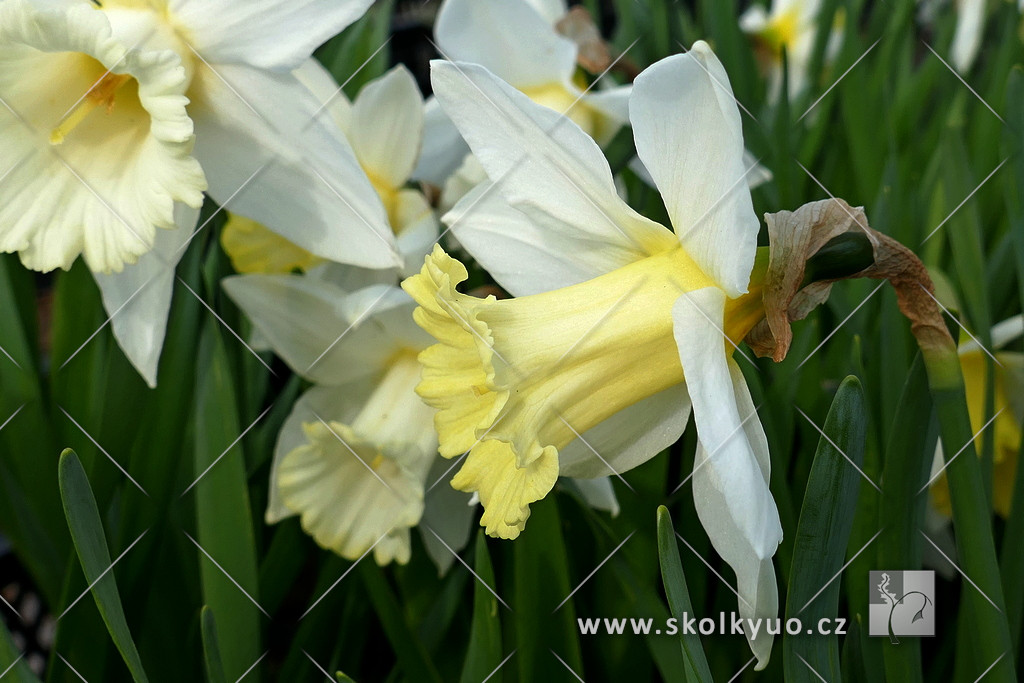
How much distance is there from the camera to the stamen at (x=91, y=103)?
675 mm

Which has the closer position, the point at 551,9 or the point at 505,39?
the point at 505,39

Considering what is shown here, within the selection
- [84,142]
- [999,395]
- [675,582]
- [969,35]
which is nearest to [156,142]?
[84,142]

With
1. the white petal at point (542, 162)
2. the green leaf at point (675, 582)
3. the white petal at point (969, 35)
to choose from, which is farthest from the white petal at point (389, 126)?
the white petal at point (969, 35)

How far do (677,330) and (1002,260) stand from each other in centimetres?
55

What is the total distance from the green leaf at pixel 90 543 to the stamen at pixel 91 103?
335 mm

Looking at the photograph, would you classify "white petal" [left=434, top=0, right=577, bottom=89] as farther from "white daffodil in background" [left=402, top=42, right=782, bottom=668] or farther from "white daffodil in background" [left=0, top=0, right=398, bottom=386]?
"white daffodil in background" [left=402, top=42, right=782, bottom=668]

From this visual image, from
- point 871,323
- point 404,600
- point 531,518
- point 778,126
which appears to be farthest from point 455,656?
point 778,126

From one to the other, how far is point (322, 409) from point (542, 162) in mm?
418

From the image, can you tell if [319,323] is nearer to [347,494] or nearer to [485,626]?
[347,494]

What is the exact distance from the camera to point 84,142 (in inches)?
27.0

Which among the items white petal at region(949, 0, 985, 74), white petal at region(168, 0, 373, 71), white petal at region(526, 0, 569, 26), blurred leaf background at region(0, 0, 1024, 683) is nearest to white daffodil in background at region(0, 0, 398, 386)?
white petal at region(168, 0, 373, 71)

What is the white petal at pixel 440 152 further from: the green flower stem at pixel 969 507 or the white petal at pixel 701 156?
the green flower stem at pixel 969 507

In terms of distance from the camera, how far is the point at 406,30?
2045 millimetres

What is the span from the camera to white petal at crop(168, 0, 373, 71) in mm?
624
